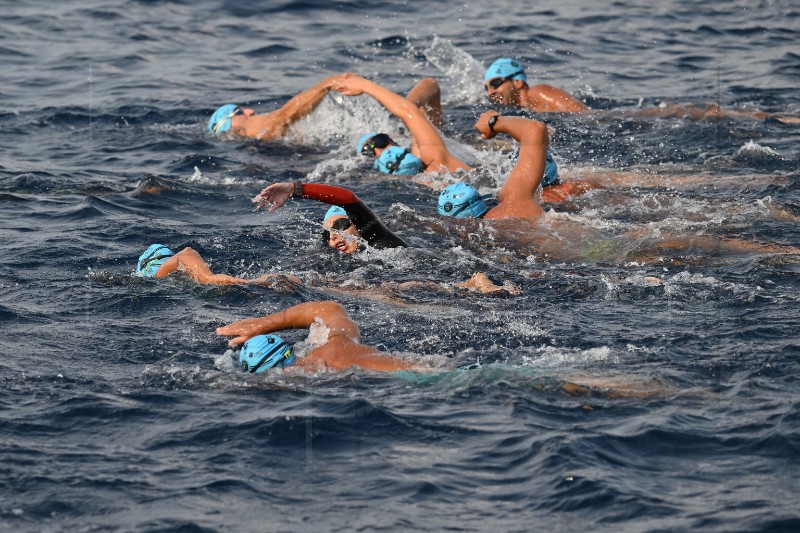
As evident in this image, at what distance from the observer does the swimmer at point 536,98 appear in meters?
15.2

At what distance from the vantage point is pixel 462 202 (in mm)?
11039

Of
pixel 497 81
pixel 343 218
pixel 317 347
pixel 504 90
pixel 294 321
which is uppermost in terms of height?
pixel 497 81

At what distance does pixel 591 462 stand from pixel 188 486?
2.37 meters

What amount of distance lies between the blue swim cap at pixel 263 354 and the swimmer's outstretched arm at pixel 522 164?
350 cm

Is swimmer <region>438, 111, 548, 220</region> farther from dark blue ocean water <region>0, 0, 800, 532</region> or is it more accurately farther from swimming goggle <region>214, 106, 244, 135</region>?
swimming goggle <region>214, 106, 244, 135</region>

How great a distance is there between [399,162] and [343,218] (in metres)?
2.77

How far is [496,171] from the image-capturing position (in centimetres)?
1328

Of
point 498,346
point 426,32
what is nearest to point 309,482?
point 498,346

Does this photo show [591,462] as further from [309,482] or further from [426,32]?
[426,32]

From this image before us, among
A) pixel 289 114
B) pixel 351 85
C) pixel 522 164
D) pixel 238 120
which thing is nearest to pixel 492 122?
pixel 522 164

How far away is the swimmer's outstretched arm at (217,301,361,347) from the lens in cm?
807

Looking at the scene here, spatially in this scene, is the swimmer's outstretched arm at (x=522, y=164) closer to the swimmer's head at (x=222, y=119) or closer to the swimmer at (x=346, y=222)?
the swimmer at (x=346, y=222)

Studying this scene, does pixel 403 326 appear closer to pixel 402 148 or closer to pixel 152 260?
pixel 152 260

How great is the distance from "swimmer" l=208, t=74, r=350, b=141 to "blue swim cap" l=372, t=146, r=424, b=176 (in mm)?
1935
